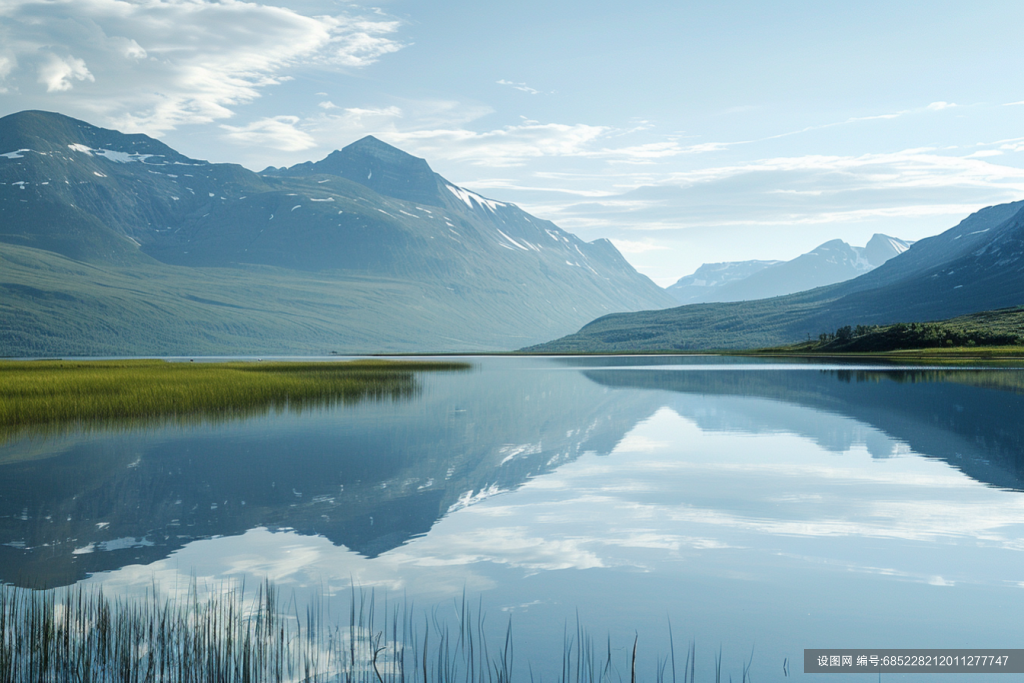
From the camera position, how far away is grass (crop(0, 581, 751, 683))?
28.8ft

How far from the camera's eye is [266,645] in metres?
9.55

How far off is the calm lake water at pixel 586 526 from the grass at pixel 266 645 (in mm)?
361

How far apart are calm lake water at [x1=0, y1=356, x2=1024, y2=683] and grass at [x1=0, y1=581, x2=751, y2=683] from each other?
0.36m

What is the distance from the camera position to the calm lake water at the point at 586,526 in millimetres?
10742

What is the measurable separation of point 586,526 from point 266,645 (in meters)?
8.18

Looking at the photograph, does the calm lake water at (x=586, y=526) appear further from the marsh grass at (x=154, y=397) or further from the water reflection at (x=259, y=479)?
the marsh grass at (x=154, y=397)

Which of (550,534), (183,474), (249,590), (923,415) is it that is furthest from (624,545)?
(923,415)

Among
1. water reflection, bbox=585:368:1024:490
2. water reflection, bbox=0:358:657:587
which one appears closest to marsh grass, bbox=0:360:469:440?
water reflection, bbox=0:358:657:587

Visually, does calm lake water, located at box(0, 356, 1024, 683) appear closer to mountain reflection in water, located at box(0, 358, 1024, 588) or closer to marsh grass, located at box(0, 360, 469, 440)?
Result: mountain reflection in water, located at box(0, 358, 1024, 588)

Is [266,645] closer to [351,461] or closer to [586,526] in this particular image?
[586,526]

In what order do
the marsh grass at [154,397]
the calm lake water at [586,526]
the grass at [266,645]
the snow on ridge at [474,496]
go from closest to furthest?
the grass at [266,645] → the calm lake water at [586,526] → the snow on ridge at [474,496] → the marsh grass at [154,397]

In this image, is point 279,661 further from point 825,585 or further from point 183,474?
point 183,474

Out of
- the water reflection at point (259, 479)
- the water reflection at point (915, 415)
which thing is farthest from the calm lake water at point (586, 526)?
the water reflection at point (915, 415)

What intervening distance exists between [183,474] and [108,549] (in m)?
7.76
